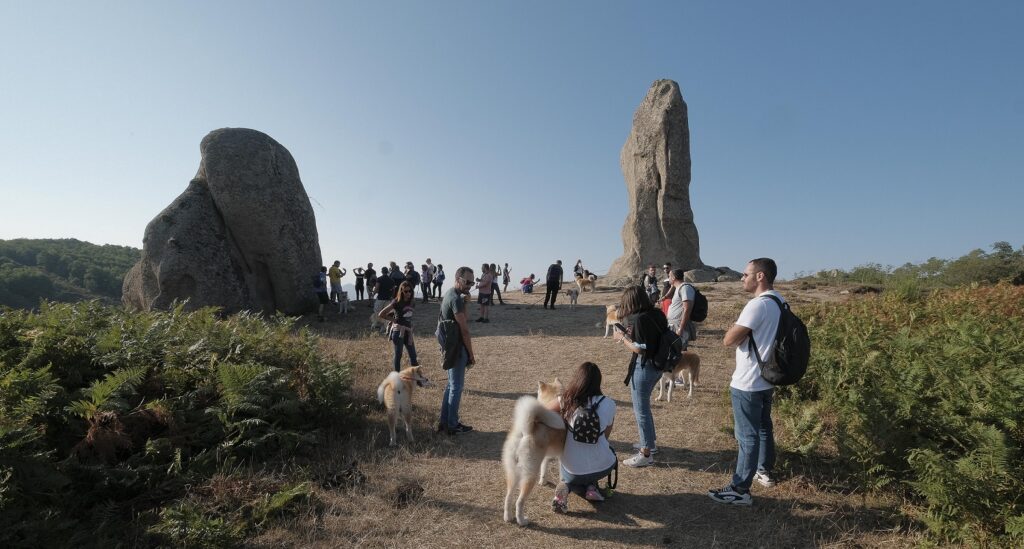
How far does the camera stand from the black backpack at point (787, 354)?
367 centimetres

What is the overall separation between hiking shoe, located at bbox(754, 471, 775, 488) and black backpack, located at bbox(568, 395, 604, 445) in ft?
5.78

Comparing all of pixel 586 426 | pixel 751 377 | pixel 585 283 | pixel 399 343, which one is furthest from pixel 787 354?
pixel 585 283

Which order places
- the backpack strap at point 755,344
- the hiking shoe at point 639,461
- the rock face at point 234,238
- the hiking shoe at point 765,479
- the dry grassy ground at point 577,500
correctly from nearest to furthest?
1. the dry grassy ground at point 577,500
2. the backpack strap at point 755,344
3. the hiking shoe at point 765,479
4. the hiking shoe at point 639,461
5. the rock face at point 234,238

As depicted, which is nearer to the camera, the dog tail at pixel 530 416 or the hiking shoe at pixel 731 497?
the dog tail at pixel 530 416

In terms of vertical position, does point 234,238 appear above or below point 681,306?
above

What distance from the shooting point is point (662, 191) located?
74.3 feet

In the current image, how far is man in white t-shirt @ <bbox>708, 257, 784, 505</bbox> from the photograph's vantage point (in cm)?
378

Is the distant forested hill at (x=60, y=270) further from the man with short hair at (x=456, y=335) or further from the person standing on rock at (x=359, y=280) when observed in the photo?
the man with short hair at (x=456, y=335)

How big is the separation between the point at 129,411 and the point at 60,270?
1481 inches

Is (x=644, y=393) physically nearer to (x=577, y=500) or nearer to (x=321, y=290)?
(x=577, y=500)

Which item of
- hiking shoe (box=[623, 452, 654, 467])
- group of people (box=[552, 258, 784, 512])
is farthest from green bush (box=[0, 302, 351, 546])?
hiking shoe (box=[623, 452, 654, 467])

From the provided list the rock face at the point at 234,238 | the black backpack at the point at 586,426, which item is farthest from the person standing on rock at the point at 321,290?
the black backpack at the point at 586,426

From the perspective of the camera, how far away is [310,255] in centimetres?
1546

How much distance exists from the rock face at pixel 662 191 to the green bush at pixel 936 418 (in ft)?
53.6
